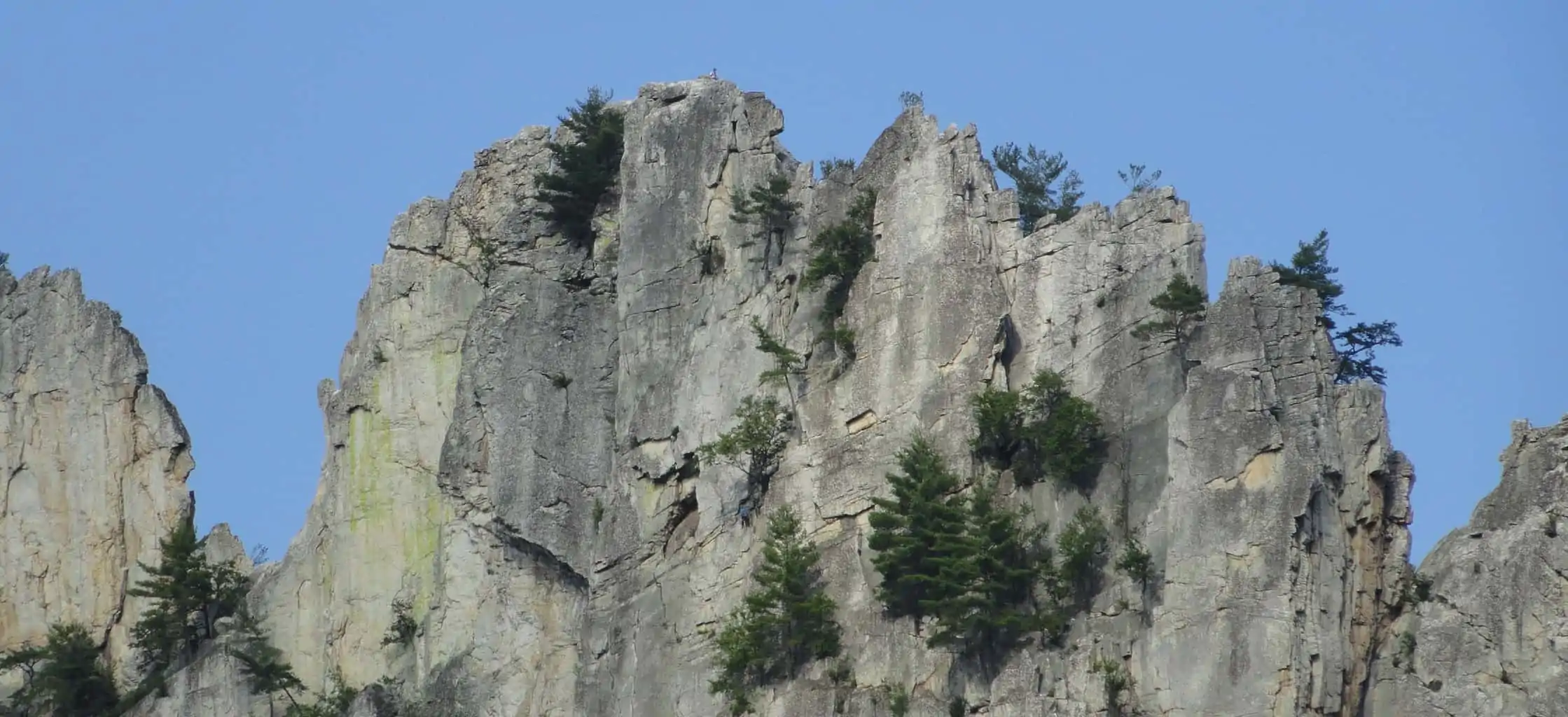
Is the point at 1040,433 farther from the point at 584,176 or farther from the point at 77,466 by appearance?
the point at 77,466

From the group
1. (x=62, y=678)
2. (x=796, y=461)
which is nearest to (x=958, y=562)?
(x=796, y=461)

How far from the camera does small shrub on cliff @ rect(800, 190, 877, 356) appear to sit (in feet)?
315

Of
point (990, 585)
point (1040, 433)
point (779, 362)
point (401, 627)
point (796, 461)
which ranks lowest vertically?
point (990, 585)

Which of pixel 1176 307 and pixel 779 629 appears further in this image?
pixel 779 629

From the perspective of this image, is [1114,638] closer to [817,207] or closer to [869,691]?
[869,691]

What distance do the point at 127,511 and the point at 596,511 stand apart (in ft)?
48.4

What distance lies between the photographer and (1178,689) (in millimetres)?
86875

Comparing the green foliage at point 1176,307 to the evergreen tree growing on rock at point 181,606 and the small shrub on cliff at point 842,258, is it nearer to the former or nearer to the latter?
the small shrub on cliff at point 842,258

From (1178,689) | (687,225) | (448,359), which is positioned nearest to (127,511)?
(448,359)

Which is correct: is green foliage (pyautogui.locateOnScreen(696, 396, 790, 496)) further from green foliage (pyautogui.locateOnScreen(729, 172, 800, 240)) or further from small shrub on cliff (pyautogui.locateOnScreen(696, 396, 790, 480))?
green foliage (pyautogui.locateOnScreen(729, 172, 800, 240))

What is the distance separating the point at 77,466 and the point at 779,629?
23336mm

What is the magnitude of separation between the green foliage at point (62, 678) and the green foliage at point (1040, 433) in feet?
80.7

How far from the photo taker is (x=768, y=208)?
98188mm

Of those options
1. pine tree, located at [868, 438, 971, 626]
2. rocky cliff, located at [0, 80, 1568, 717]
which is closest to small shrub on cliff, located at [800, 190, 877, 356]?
rocky cliff, located at [0, 80, 1568, 717]
